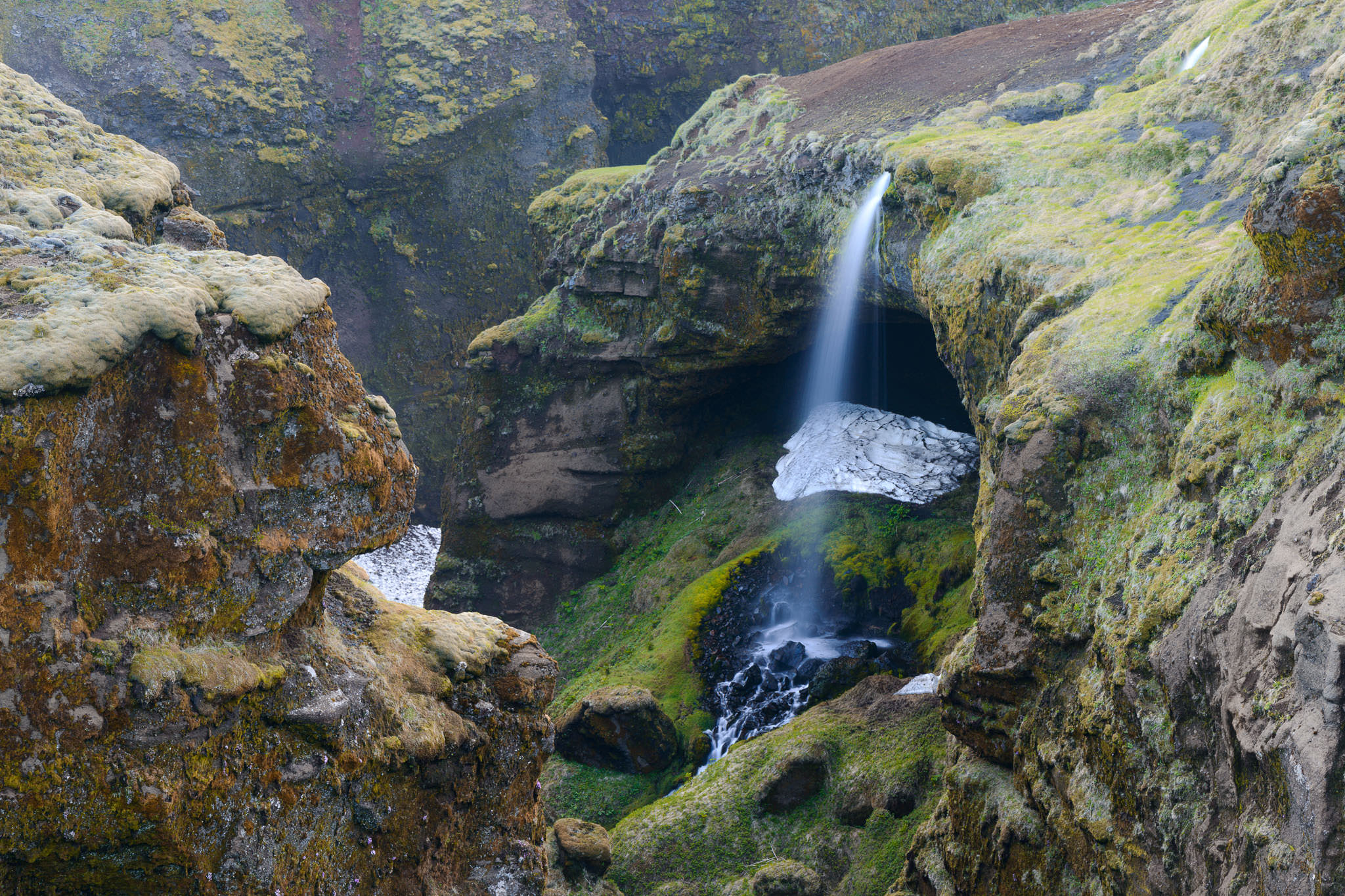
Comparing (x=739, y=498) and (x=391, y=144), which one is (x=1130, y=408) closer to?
(x=739, y=498)

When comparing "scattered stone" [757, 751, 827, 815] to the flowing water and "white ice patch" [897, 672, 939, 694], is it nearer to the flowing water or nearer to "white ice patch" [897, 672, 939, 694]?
"white ice patch" [897, 672, 939, 694]

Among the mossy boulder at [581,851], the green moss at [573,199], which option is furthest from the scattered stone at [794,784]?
the green moss at [573,199]

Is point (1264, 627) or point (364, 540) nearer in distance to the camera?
point (1264, 627)

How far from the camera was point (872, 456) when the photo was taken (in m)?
23.1

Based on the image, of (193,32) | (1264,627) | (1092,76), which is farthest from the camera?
(193,32)

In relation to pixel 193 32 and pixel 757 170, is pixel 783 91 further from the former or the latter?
pixel 193 32

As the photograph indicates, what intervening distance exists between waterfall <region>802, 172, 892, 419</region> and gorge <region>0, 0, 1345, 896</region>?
0.42 ft

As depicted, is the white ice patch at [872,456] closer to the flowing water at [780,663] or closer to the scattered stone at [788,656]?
the flowing water at [780,663]

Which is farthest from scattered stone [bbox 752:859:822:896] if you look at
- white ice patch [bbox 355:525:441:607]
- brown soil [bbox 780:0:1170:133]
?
white ice patch [bbox 355:525:441:607]

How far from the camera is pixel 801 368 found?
83.1 ft

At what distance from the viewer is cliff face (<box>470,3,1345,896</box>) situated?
6379mm

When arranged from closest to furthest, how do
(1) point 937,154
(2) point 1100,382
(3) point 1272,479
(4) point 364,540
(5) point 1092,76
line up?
(3) point 1272,479
(4) point 364,540
(2) point 1100,382
(1) point 937,154
(5) point 1092,76

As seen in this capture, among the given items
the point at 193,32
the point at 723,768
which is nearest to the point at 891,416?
the point at 723,768

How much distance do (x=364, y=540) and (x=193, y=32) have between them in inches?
1163
